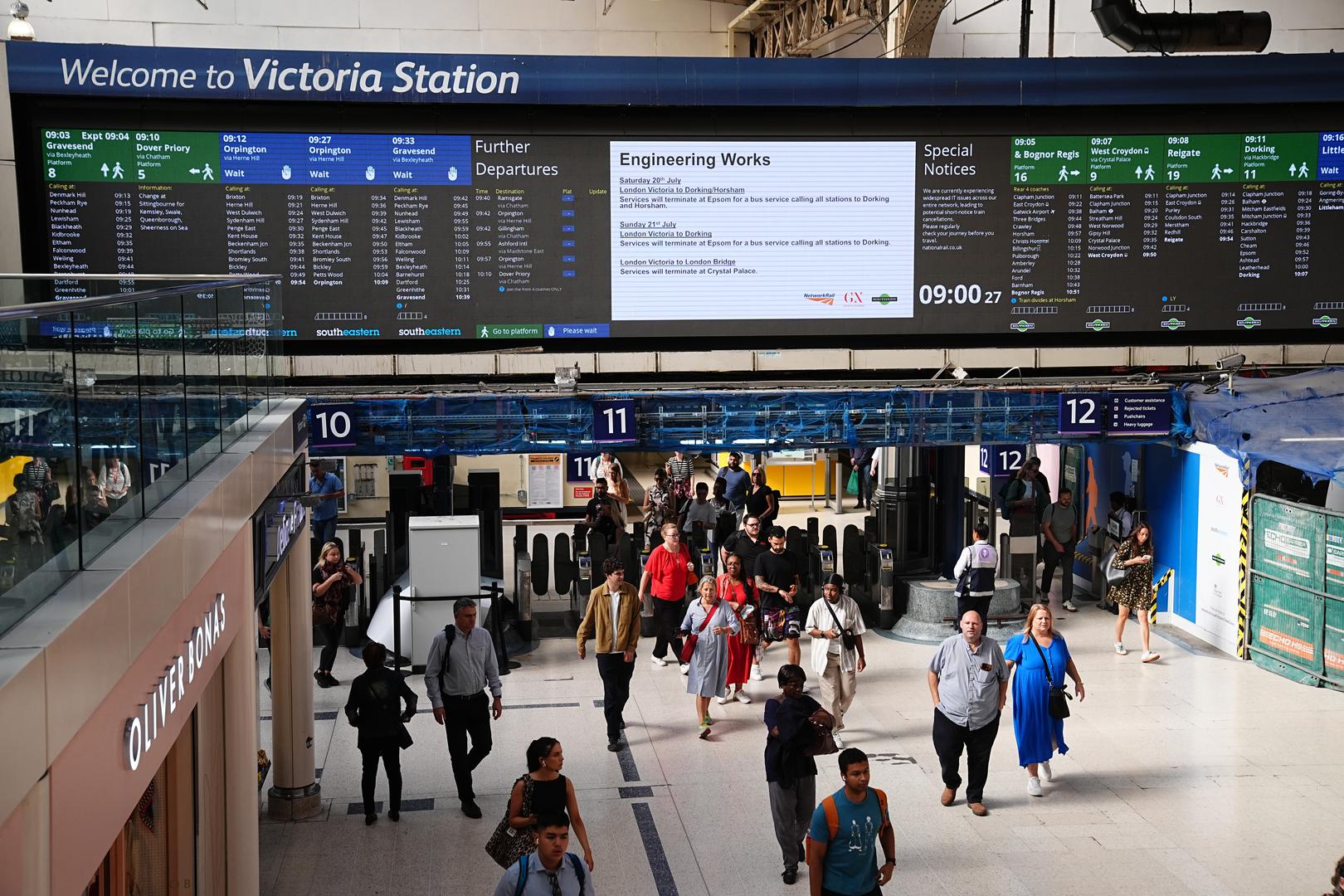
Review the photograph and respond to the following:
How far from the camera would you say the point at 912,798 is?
28.9ft

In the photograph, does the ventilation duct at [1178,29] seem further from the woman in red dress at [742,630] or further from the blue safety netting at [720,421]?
the woman in red dress at [742,630]

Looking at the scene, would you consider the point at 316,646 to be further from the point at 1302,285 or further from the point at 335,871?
the point at 1302,285

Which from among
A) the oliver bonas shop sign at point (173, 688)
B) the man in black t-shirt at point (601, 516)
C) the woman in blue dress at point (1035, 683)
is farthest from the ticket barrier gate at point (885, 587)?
the oliver bonas shop sign at point (173, 688)

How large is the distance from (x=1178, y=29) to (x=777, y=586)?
20.7 feet

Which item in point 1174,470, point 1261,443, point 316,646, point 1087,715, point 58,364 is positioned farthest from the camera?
point 1174,470

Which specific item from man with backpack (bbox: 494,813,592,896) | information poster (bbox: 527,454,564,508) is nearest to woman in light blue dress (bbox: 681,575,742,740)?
man with backpack (bbox: 494,813,592,896)

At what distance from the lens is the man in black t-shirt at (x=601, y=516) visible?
14289 mm

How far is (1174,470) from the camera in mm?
13867

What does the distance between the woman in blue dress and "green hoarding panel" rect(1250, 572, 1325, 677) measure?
3834 millimetres

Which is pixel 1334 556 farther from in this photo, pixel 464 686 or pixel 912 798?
pixel 464 686

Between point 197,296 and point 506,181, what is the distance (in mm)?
5480

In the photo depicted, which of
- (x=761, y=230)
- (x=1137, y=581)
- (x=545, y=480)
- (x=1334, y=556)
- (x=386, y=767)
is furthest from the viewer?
(x=545, y=480)

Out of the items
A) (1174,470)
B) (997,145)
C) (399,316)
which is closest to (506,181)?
(399,316)

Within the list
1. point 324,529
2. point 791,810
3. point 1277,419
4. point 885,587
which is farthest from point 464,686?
point 1277,419
